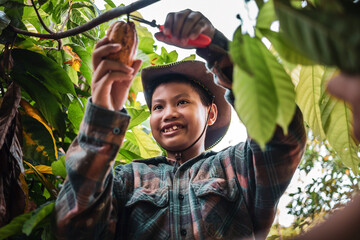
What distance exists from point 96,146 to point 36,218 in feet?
0.70

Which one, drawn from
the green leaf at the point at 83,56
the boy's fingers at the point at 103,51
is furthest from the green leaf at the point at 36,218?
the green leaf at the point at 83,56

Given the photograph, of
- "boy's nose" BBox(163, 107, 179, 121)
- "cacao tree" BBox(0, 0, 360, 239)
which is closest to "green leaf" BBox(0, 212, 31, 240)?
"cacao tree" BBox(0, 0, 360, 239)

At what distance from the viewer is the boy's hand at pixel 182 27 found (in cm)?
85

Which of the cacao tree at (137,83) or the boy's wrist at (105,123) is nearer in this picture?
the cacao tree at (137,83)

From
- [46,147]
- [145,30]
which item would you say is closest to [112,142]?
[46,147]

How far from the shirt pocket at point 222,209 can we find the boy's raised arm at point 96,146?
0.31 meters

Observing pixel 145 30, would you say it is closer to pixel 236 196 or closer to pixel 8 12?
pixel 8 12

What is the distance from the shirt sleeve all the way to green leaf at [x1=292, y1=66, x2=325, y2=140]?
422 mm

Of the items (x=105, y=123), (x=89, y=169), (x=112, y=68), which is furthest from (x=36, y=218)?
(x=112, y=68)

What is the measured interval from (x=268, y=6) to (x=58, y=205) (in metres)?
0.73

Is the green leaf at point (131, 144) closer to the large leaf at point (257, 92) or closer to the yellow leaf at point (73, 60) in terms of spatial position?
the yellow leaf at point (73, 60)

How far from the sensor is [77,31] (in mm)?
934

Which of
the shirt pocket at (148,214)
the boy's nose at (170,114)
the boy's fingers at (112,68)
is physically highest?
the boy's fingers at (112,68)

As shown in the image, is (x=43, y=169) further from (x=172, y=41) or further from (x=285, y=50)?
(x=285, y=50)
